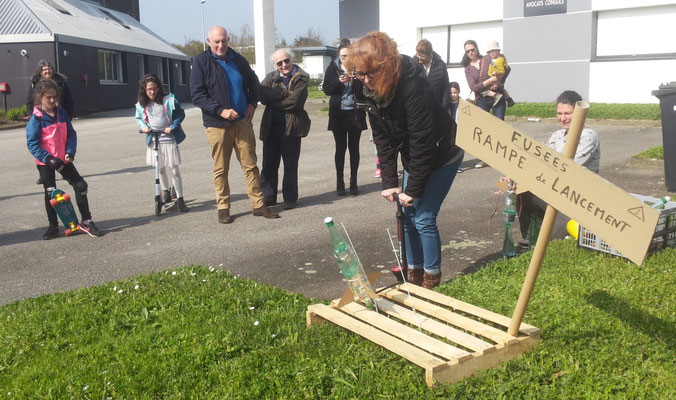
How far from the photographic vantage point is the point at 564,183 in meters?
3.26

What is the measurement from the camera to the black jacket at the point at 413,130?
15.1ft

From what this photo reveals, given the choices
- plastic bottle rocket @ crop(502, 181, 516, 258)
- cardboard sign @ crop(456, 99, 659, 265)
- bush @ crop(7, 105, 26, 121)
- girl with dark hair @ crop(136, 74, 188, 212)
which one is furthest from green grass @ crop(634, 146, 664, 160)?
bush @ crop(7, 105, 26, 121)

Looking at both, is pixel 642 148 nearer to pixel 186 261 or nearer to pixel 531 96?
pixel 186 261

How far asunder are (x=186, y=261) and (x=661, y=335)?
4.28 metres

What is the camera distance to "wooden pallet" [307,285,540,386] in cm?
354

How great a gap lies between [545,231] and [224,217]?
5.24 metres

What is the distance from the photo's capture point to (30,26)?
26.2 m

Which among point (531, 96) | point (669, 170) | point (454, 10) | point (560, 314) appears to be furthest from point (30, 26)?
point (560, 314)

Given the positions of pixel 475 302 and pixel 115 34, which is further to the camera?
pixel 115 34

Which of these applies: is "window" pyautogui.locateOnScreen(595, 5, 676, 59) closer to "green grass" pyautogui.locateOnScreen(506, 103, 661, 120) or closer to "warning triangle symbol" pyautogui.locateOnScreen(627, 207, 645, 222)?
"green grass" pyautogui.locateOnScreen(506, 103, 661, 120)

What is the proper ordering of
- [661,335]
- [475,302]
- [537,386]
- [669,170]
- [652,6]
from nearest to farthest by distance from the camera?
[537,386] < [661,335] < [475,302] < [669,170] < [652,6]

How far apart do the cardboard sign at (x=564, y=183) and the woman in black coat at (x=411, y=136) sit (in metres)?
0.96

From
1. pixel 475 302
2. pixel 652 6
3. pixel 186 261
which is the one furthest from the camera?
pixel 652 6

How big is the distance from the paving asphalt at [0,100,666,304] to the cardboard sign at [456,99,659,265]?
2.27 metres
